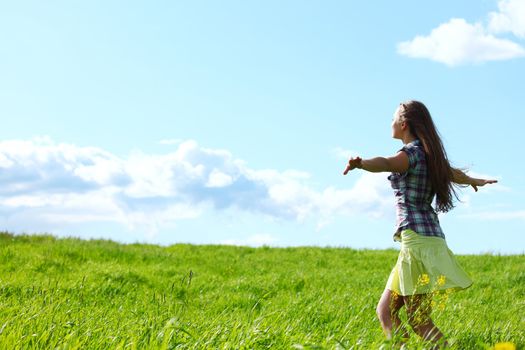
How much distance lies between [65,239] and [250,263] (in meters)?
5.78

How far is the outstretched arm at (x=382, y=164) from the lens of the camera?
5031 mm

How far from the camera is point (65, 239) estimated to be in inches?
689

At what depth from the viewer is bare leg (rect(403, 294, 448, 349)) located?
518 cm

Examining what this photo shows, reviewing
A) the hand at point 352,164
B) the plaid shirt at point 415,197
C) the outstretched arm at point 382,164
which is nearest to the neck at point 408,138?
the plaid shirt at point 415,197

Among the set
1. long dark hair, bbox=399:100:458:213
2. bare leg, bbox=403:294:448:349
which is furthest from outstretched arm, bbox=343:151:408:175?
bare leg, bbox=403:294:448:349

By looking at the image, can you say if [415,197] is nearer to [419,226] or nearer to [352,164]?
[419,226]

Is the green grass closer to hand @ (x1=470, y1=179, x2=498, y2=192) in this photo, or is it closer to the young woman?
the young woman

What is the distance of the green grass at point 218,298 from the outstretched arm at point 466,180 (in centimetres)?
137

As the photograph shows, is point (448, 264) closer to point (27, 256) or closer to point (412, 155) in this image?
point (412, 155)

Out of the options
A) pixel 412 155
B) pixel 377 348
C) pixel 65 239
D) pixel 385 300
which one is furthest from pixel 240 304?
pixel 65 239

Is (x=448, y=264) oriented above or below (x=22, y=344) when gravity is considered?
above

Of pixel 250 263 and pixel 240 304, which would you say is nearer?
pixel 240 304

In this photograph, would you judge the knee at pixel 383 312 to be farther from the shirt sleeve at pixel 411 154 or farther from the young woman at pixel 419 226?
the shirt sleeve at pixel 411 154

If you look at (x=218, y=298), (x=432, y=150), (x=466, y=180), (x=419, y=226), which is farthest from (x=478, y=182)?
(x=218, y=298)
